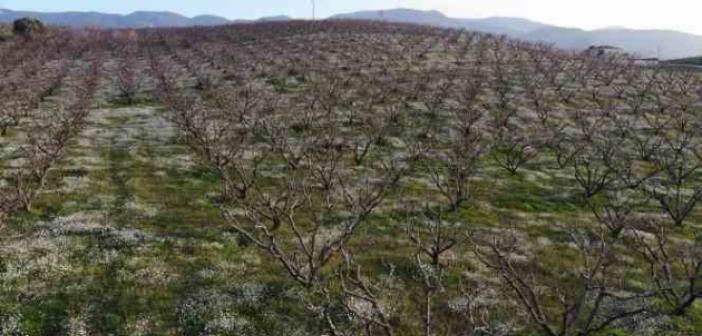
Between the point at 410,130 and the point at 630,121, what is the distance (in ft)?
76.5

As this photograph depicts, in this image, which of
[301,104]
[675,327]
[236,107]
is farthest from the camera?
[301,104]

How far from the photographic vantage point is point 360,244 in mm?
28375

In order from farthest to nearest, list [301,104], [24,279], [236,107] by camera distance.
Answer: [301,104], [236,107], [24,279]

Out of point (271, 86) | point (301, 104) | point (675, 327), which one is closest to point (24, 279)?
point (675, 327)

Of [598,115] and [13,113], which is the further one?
[598,115]

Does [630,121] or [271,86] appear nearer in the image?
[630,121]

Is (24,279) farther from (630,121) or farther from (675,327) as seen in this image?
(630,121)

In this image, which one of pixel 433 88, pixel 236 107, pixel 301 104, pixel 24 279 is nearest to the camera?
pixel 24 279

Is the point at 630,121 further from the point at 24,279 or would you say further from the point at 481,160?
the point at 24,279

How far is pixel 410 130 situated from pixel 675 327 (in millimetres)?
34695

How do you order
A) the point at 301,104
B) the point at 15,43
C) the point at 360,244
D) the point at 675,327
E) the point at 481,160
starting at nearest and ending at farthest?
the point at 675,327 < the point at 360,244 < the point at 481,160 < the point at 301,104 < the point at 15,43

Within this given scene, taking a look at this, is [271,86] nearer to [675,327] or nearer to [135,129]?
[135,129]

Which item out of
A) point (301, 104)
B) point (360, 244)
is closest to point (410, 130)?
point (301, 104)

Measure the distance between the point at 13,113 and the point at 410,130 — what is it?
3526 centimetres
